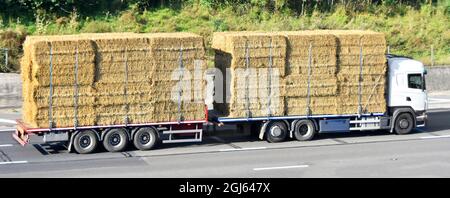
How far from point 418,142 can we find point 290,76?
15.6 feet

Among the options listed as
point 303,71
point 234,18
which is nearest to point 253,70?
point 303,71

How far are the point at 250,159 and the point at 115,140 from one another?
4.08 metres

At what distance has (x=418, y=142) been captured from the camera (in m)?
26.5

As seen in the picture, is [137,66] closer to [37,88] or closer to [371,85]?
[37,88]

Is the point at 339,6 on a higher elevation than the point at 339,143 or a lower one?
higher

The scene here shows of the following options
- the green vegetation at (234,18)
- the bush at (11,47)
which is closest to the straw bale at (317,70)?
the green vegetation at (234,18)

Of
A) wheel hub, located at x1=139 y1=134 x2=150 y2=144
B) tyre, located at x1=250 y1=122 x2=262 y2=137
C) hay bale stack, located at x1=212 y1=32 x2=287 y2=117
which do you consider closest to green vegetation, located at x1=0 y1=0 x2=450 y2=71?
wheel hub, located at x1=139 y1=134 x2=150 y2=144

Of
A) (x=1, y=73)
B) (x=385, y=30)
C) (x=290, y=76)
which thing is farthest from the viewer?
(x=385, y=30)

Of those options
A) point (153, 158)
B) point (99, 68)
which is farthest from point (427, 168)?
point (99, 68)

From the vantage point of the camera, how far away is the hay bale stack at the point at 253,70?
25172 mm

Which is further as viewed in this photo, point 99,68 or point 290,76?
point 290,76

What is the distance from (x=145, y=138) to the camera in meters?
24.5

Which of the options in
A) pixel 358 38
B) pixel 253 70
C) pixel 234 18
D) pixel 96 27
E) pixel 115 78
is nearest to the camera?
pixel 115 78

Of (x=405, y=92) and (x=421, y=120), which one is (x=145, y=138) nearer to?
(x=405, y=92)
